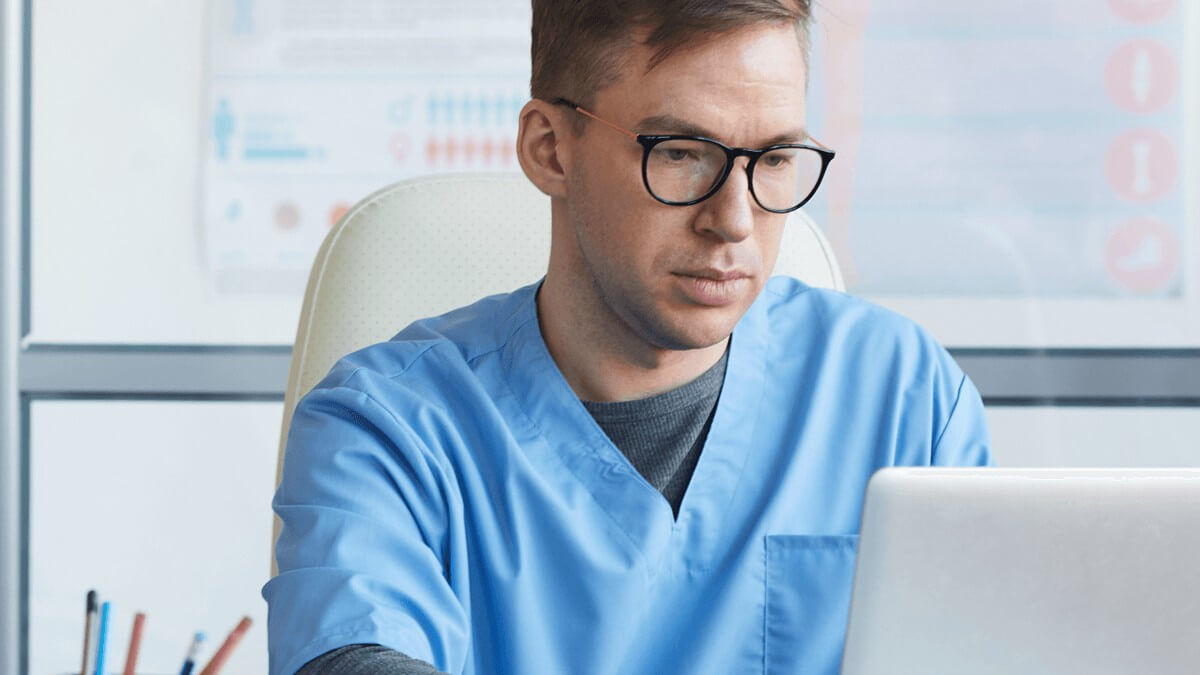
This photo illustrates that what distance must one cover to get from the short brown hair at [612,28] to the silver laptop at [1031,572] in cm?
51

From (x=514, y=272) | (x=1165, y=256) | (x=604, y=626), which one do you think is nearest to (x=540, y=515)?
(x=604, y=626)

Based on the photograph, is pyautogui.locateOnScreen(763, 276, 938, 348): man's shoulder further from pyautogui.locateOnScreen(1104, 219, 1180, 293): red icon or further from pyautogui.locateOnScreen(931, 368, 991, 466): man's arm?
pyautogui.locateOnScreen(1104, 219, 1180, 293): red icon

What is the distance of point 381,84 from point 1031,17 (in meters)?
1.03

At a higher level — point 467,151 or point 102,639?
point 467,151

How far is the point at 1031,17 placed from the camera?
6.39 ft

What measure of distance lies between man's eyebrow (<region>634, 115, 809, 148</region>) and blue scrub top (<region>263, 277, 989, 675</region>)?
0.65 feet

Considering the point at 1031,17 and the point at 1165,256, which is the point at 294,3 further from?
the point at 1165,256

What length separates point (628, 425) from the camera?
958 millimetres

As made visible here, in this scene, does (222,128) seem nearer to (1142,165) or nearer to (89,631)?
(89,631)

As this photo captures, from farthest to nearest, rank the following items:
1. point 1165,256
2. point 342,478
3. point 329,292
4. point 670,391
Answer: point 1165,256 → point 329,292 → point 670,391 → point 342,478

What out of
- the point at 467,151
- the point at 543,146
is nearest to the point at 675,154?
the point at 543,146

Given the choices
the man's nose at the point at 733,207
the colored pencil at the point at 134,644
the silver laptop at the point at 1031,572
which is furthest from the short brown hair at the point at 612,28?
the colored pencil at the point at 134,644

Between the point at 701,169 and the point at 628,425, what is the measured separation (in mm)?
213

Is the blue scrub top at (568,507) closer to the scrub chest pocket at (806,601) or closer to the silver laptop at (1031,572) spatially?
the scrub chest pocket at (806,601)
